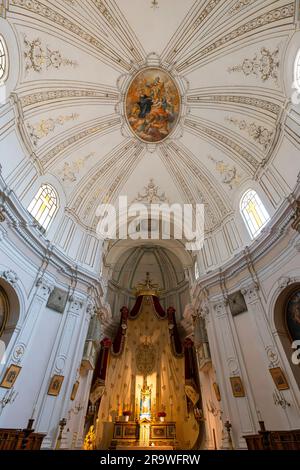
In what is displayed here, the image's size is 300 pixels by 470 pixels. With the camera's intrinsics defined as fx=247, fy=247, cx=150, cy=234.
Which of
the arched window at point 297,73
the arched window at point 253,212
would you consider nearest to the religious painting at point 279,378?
the arched window at point 253,212

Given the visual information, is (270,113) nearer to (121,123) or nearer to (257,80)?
(257,80)

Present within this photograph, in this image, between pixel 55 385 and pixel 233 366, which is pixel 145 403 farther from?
pixel 55 385

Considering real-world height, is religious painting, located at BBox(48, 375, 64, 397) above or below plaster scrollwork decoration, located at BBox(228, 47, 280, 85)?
below

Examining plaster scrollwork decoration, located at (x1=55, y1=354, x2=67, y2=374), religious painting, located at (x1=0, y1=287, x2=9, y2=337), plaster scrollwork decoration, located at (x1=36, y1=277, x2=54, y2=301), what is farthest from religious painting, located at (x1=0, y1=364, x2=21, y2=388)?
plaster scrollwork decoration, located at (x1=36, y1=277, x2=54, y2=301)

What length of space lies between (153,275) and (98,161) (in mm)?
12164

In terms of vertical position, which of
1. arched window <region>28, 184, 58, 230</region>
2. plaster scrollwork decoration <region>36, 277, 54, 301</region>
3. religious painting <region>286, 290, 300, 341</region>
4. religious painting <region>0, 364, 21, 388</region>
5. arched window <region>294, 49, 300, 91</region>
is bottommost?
religious painting <region>0, 364, 21, 388</region>

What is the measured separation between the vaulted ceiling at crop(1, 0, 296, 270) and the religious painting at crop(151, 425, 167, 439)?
1256cm

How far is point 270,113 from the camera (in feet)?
37.7

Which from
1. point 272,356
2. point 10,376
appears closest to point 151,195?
point 272,356

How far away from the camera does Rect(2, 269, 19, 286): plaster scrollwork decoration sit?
948 centimetres

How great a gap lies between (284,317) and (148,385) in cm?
1146

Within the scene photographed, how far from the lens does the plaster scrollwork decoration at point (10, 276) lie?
31.1 ft

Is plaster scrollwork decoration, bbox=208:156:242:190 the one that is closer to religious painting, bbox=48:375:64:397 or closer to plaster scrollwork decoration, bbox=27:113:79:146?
plaster scrollwork decoration, bbox=27:113:79:146

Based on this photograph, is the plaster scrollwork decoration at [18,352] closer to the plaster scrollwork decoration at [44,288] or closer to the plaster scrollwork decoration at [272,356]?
the plaster scrollwork decoration at [44,288]
